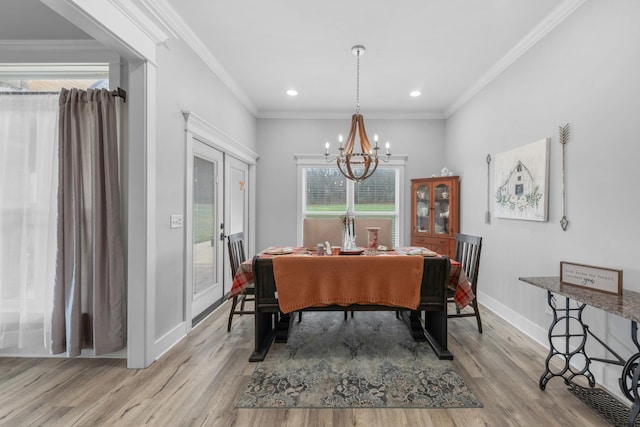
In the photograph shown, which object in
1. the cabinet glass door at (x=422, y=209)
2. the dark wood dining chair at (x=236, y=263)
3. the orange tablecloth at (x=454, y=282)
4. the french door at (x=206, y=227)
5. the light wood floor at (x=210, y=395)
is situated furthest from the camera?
the cabinet glass door at (x=422, y=209)

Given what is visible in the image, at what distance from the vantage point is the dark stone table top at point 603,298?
1.49 metres

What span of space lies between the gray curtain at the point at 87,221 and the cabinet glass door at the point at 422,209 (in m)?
3.92

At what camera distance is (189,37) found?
8.99ft

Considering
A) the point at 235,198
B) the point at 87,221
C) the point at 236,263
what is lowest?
the point at 236,263

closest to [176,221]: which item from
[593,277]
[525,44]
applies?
[593,277]

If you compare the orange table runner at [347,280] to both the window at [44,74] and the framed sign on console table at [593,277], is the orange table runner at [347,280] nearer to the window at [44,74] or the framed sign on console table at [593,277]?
the framed sign on console table at [593,277]

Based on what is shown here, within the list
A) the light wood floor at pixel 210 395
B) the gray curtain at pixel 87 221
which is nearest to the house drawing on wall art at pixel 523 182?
the light wood floor at pixel 210 395

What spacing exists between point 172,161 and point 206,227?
0.98 meters

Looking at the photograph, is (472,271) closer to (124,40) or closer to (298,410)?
(298,410)

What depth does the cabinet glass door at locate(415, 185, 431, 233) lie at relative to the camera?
4.57 m

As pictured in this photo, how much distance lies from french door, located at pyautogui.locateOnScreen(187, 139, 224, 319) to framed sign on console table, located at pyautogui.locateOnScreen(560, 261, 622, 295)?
305 cm

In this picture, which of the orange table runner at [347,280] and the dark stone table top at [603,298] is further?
the orange table runner at [347,280]

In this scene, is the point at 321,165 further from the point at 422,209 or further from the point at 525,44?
the point at 525,44

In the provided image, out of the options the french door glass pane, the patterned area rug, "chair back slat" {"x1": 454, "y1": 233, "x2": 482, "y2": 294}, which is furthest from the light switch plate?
"chair back slat" {"x1": 454, "y1": 233, "x2": 482, "y2": 294}
